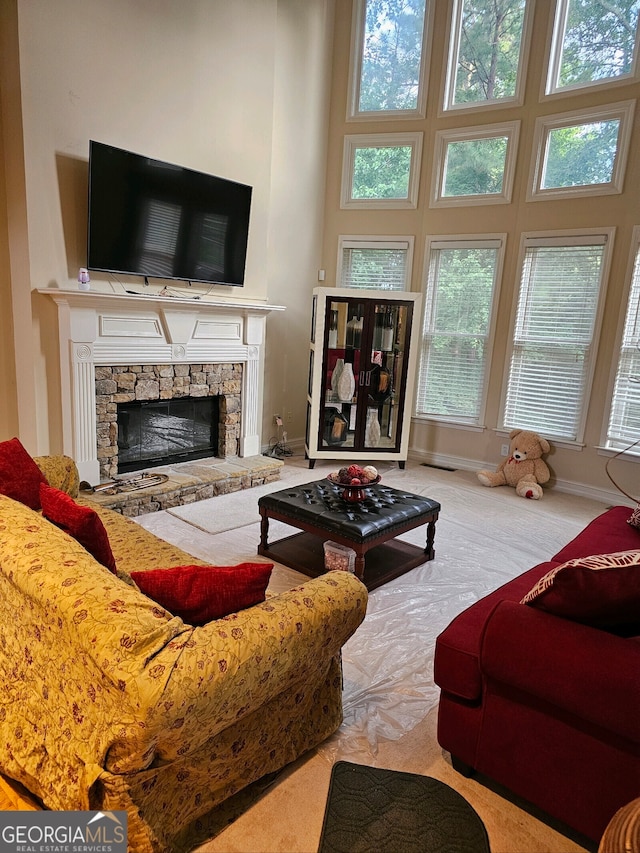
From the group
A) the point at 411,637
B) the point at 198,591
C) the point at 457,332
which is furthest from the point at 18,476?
the point at 457,332

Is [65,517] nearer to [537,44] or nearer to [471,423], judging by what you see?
[471,423]

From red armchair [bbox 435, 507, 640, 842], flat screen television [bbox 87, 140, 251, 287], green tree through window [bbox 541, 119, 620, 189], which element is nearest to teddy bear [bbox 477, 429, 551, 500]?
green tree through window [bbox 541, 119, 620, 189]

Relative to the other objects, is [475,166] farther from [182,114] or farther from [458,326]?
[182,114]

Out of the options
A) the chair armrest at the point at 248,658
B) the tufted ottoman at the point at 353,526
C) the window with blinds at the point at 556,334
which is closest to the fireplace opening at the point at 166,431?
the tufted ottoman at the point at 353,526

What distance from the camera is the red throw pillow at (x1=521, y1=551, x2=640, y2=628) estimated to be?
1489mm

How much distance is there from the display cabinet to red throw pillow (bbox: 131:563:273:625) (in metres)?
3.90

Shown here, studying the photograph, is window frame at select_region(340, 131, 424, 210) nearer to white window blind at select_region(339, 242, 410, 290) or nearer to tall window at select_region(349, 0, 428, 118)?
tall window at select_region(349, 0, 428, 118)

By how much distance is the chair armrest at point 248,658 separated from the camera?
124 centimetres

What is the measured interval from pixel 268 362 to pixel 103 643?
4646mm

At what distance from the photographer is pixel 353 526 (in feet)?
9.64

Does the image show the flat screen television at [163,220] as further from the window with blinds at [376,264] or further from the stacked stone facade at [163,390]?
the window with blinds at [376,264]

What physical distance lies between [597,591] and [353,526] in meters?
1.54

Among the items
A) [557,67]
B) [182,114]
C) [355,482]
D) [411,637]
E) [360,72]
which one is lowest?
[411,637]

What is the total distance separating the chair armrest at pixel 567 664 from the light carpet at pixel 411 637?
0.50 metres
